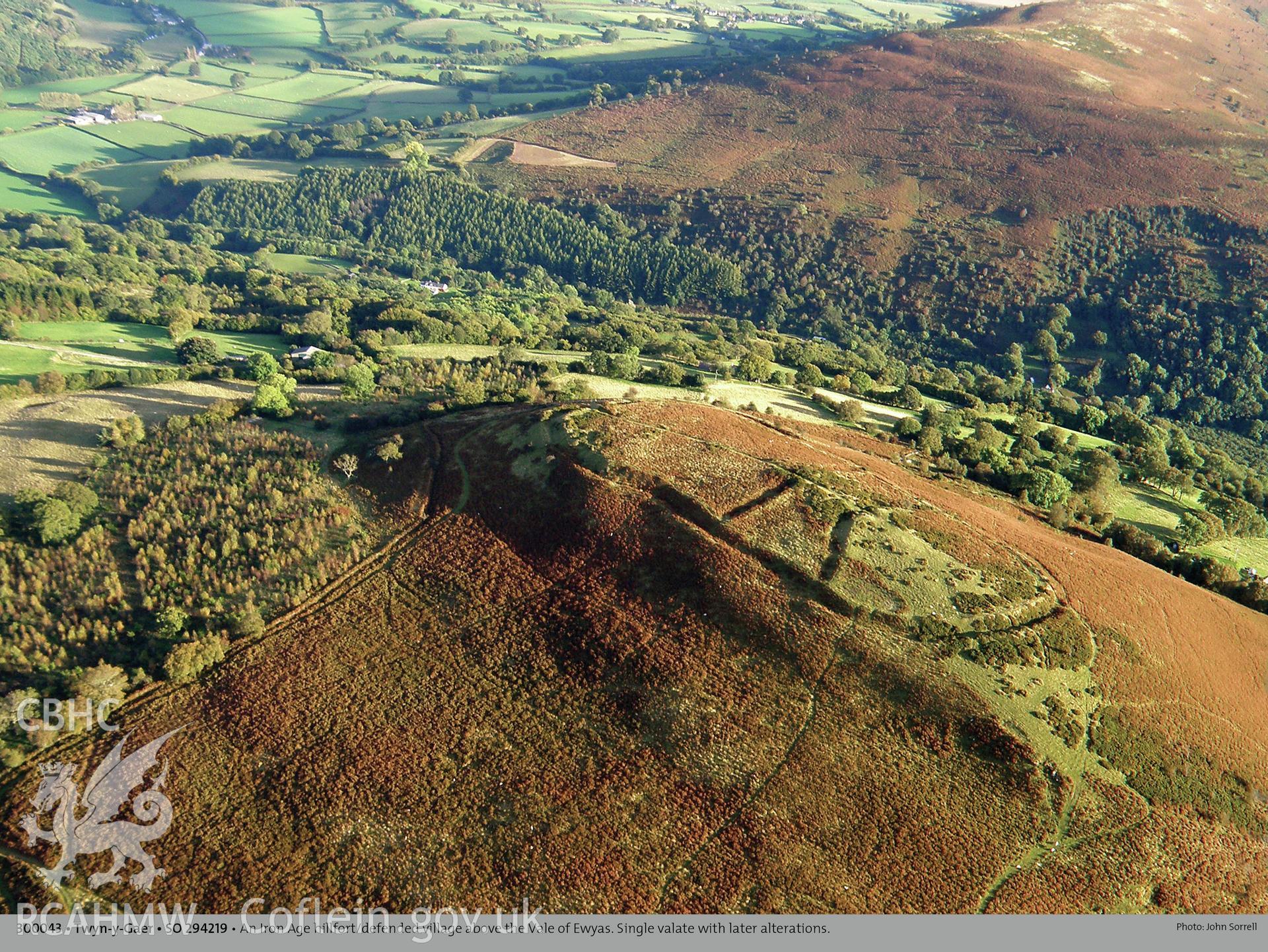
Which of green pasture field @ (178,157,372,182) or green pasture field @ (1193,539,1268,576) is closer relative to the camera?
green pasture field @ (1193,539,1268,576)

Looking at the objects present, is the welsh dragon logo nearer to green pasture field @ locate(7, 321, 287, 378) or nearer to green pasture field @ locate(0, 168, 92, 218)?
green pasture field @ locate(7, 321, 287, 378)

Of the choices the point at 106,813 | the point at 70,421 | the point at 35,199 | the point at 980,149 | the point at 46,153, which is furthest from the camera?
the point at 46,153

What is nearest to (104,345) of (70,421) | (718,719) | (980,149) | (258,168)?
(70,421)

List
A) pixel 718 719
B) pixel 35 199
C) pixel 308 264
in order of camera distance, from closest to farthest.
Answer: pixel 718 719 < pixel 308 264 < pixel 35 199

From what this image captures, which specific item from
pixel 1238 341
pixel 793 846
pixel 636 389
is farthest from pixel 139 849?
pixel 1238 341

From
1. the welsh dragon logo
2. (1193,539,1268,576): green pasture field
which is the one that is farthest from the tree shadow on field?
(1193,539,1268,576): green pasture field

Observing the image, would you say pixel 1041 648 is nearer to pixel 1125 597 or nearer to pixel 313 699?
pixel 1125 597

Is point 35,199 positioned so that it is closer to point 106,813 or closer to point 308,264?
point 308,264
